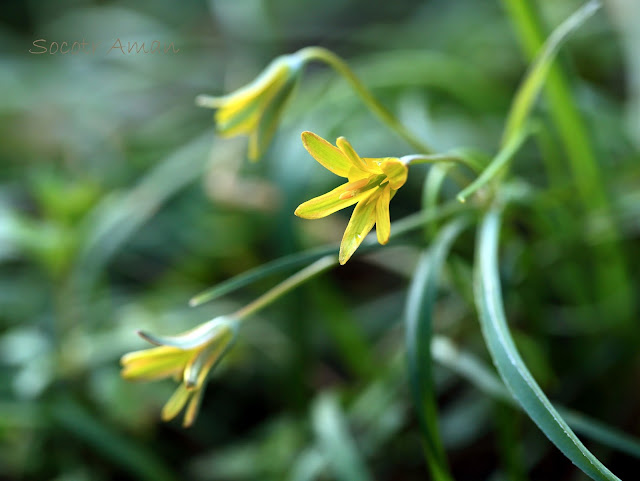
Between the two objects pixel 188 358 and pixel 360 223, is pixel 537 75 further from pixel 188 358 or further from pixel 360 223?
pixel 188 358

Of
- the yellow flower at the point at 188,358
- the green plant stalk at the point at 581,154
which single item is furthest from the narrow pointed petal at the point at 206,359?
the green plant stalk at the point at 581,154

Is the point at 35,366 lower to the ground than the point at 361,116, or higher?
lower

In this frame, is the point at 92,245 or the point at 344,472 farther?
the point at 92,245

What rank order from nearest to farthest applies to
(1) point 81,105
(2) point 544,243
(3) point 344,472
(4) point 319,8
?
(3) point 344,472 < (2) point 544,243 < (1) point 81,105 < (4) point 319,8

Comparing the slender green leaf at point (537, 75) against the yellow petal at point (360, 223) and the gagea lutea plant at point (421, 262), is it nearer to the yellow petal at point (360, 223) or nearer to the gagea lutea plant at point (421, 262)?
the gagea lutea plant at point (421, 262)

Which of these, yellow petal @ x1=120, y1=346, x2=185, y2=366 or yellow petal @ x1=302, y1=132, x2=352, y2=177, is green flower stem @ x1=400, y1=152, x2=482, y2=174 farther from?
yellow petal @ x1=120, y1=346, x2=185, y2=366

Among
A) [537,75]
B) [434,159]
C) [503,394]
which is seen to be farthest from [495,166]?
[503,394]

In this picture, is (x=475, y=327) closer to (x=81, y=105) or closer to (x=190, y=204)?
(x=190, y=204)

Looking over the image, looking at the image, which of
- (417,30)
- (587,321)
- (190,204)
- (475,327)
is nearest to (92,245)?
(190,204)
